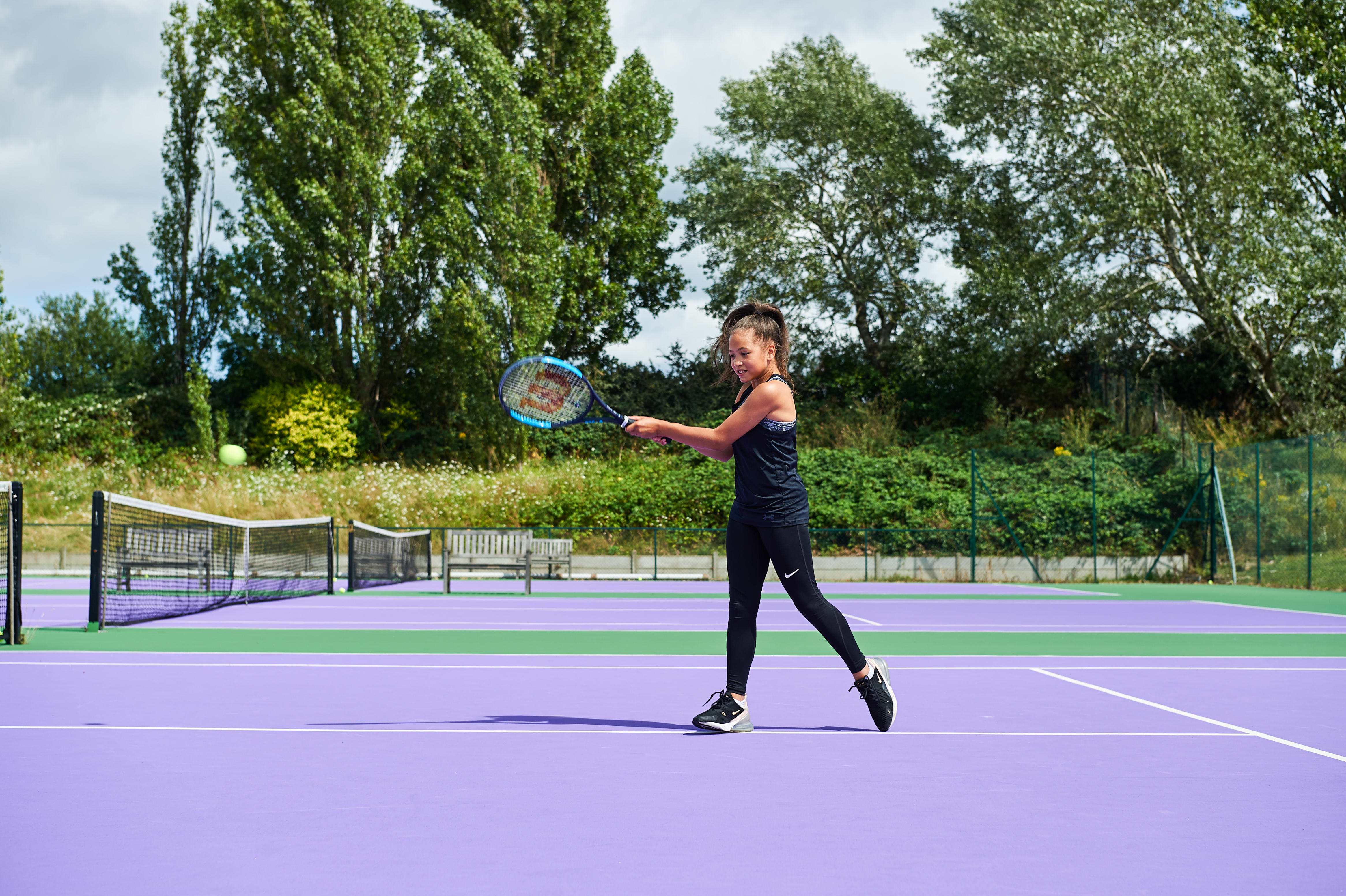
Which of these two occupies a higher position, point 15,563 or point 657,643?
point 15,563

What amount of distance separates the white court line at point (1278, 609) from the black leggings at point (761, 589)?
987 cm

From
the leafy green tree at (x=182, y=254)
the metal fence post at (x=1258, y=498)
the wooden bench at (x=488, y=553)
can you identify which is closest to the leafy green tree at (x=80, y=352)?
the leafy green tree at (x=182, y=254)

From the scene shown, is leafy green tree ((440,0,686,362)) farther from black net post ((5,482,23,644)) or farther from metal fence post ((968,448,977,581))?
black net post ((5,482,23,644))

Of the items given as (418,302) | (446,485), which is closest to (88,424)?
(418,302)

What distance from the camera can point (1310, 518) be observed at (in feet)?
57.2

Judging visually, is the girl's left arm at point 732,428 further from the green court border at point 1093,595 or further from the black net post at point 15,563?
the green court border at point 1093,595

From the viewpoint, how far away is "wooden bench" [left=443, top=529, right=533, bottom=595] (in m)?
17.6

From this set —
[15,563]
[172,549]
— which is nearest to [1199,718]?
[15,563]

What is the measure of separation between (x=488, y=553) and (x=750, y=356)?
13.6 m

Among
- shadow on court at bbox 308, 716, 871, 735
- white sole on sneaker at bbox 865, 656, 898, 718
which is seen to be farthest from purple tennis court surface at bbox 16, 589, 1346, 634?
white sole on sneaker at bbox 865, 656, 898, 718

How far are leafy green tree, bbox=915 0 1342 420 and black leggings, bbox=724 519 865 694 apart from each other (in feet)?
66.9

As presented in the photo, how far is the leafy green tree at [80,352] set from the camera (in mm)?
29375

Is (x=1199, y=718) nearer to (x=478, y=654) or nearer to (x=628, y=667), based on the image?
(x=628, y=667)

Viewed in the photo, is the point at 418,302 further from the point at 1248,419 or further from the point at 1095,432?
the point at 1248,419
